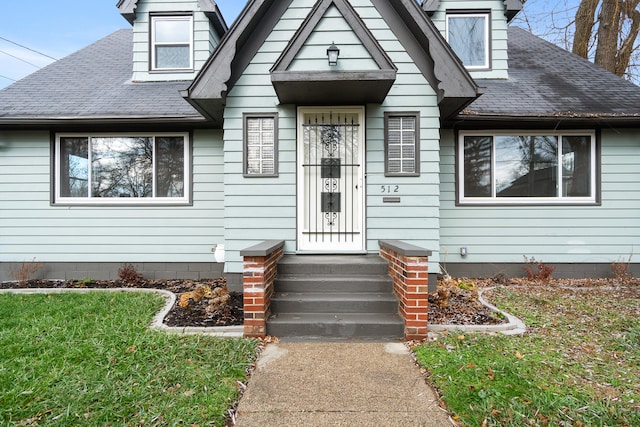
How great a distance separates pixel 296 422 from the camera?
93.2 inches

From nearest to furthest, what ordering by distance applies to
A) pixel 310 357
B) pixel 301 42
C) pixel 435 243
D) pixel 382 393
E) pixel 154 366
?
pixel 382 393
pixel 154 366
pixel 310 357
pixel 301 42
pixel 435 243

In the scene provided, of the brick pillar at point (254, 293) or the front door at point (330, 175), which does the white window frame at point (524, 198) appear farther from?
the brick pillar at point (254, 293)

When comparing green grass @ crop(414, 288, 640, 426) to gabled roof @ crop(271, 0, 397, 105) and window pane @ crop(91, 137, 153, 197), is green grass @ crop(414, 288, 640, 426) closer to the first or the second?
gabled roof @ crop(271, 0, 397, 105)

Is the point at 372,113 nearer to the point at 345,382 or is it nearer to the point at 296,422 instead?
the point at 345,382

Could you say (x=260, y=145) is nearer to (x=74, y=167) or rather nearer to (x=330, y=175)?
(x=330, y=175)

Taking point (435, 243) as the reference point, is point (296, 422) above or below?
below

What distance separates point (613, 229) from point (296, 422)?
23.0 feet

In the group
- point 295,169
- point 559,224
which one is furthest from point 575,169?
point 295,169

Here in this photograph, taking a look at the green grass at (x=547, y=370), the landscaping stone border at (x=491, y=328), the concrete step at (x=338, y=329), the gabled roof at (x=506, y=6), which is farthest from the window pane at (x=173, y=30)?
the green grass at (x=547, y=370)

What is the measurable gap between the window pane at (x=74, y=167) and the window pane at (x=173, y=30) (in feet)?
8.96

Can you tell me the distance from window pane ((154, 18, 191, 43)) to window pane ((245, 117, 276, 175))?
11.3 ft

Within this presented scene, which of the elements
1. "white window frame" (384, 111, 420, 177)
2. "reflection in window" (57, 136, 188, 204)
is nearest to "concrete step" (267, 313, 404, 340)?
"white window frame" (384, 111, 420, 177)

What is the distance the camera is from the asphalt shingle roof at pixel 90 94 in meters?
6.11

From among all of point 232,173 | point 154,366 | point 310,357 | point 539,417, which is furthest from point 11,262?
point 539,417
